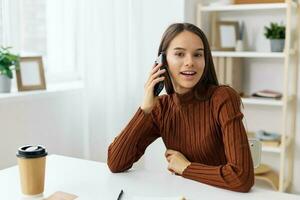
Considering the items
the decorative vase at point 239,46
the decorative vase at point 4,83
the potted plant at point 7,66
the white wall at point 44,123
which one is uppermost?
the decorative vase at point 239,46

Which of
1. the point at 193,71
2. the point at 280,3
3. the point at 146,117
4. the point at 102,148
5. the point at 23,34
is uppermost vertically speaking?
the point at 280,3

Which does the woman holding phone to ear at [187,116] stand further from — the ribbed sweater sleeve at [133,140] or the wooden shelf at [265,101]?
the wooden shelf at [265,101]

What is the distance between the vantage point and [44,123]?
2.36 metres

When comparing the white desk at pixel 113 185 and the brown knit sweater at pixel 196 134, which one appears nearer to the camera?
the white desk at pixel 113 185

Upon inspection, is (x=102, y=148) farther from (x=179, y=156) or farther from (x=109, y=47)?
(x=179, y=156)

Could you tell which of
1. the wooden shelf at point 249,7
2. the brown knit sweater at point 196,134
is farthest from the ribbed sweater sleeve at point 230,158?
the wooden shelf at point 249,7

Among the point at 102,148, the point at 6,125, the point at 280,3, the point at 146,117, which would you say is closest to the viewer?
the point at 146,117

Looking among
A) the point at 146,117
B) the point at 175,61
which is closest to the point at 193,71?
the point at 175,61

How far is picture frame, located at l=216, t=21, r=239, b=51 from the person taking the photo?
9.18 feet

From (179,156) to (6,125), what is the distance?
1.10 meters

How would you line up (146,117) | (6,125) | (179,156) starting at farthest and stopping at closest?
(6,125) → (146,117) → (179,156)

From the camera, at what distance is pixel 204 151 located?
57.6 inches

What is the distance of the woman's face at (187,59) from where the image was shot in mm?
1422

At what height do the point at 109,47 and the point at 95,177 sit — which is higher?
the point at 109,47
